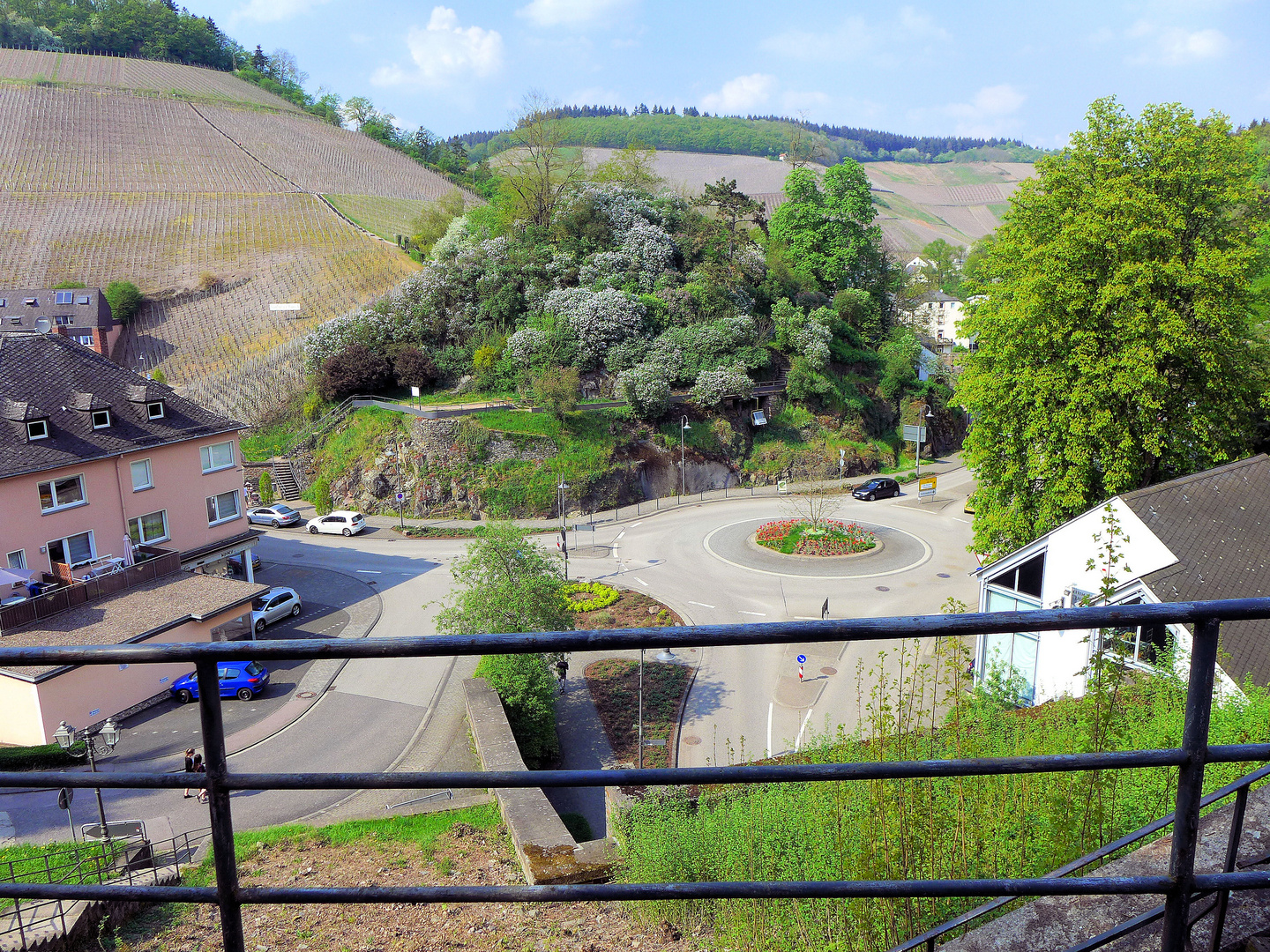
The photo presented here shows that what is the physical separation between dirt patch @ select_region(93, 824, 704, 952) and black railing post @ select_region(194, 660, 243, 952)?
180 centimetres

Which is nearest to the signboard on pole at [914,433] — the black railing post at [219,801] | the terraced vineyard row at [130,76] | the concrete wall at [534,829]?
the concrete wall at [534,829]

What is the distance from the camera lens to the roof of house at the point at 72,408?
21.8m

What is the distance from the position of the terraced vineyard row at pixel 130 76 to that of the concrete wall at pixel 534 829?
339 ft

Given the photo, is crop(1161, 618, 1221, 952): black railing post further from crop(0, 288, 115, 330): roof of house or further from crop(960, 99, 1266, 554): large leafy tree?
crop(0, 288, 115, 330): roof of house

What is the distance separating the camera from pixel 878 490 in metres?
39.0

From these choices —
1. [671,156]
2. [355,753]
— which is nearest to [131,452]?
[355,753]

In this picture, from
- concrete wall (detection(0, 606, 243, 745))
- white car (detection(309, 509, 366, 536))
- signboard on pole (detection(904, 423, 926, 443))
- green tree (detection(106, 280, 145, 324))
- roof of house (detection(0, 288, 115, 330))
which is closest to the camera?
concrete wall (detection(0, 606, 243, 745))

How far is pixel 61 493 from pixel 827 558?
78.7 ft

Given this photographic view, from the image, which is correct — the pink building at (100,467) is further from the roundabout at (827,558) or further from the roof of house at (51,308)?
the roof of house at (51,308)

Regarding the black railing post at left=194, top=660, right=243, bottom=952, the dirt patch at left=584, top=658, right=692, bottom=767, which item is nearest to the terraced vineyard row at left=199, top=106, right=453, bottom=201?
the dirt patch at left=584, top=658, right=692, bottom=767

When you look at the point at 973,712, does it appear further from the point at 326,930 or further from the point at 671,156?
the point at 671,156

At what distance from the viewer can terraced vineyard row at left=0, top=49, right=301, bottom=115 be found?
9038cm

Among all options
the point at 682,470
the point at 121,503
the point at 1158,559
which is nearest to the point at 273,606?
the point at 121,503

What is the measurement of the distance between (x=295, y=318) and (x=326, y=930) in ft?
185
